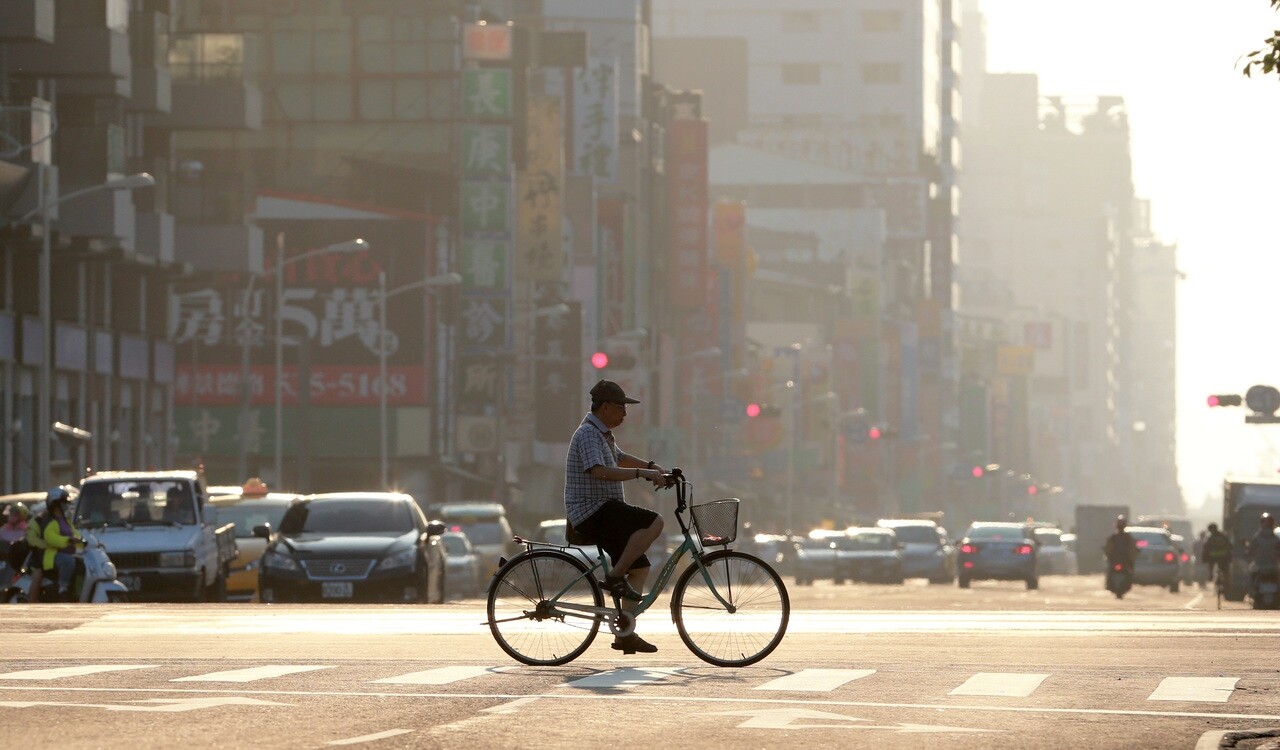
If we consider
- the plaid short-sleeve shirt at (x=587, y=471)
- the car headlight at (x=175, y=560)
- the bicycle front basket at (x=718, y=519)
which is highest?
the plaid short-sleeve shirt at (x=587, y=471)

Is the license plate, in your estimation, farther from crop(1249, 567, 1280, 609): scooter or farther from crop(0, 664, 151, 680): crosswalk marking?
crop(1249, 567, 1280, 609): scooter

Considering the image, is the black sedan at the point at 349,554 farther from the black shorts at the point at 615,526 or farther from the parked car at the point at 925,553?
the parked car at the point at 925,553

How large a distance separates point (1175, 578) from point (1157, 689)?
1582 inches

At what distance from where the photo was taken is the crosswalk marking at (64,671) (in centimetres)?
1536

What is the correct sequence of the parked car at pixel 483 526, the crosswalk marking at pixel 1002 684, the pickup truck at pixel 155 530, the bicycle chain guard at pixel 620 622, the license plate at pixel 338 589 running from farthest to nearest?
the parked car at pixel 483 526
the pickup truck at pixel 155 530
the license plate at pixel 338 589
the bicycle chain guard at pixel 620 622
the crosswalk marking at pixel 1002 684

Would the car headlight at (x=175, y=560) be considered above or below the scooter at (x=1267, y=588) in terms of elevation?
above

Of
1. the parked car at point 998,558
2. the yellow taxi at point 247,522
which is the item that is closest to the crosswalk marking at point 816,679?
→ the yellow taxi at point 247,522

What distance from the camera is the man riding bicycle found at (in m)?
15.4

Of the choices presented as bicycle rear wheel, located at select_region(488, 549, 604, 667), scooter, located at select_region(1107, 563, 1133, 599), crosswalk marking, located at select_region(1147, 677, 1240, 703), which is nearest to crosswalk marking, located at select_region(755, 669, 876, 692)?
bicycle rear wheel, located at select_region(488, 549, 604, 667)

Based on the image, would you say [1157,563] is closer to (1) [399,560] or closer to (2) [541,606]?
(1) [399,560]

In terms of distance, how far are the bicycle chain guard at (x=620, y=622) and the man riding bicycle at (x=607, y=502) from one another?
12 centimetres

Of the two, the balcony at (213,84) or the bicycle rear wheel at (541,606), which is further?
the balcony at (213,84)

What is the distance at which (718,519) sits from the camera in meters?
15.0

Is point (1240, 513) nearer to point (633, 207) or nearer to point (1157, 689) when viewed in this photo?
point (1157, 689)
